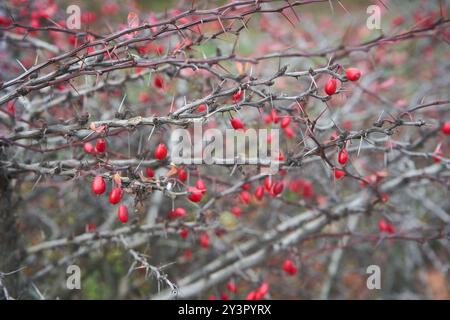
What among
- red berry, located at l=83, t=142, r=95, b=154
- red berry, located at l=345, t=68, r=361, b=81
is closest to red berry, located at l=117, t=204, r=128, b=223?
red berry, located at l=83, t=142, r=95, b=154

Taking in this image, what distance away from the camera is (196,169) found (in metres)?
2.83

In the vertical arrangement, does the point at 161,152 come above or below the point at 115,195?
above

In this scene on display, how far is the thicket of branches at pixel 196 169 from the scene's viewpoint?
7.68ft

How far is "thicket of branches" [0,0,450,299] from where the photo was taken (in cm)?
234

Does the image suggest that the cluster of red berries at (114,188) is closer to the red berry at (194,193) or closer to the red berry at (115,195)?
the red berry at (115,195)

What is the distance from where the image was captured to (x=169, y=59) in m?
2.60

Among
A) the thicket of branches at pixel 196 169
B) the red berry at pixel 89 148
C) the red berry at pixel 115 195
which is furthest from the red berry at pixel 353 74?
the red berry at pixel 89 148

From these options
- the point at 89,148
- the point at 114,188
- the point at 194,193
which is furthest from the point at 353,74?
the point at 89,148

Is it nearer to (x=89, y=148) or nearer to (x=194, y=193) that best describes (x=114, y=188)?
(x=194, y=193)

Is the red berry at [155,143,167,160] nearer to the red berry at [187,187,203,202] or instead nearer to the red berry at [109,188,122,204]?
the red berry at [187,187,203,202]

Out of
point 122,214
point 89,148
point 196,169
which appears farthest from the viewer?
point 196,169

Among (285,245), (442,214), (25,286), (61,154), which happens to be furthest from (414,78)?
(25,286)
